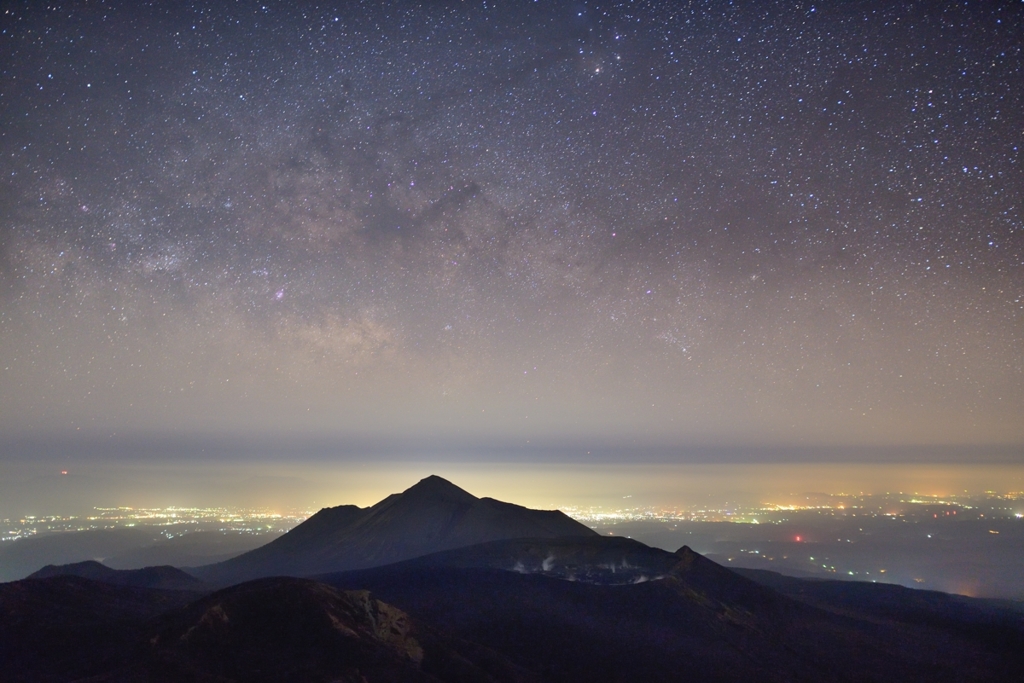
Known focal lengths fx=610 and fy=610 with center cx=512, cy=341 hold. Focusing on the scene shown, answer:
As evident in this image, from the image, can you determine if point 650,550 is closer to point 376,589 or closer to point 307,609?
point 376,589

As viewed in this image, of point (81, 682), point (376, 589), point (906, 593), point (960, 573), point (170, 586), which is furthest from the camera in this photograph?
point (960, 573)

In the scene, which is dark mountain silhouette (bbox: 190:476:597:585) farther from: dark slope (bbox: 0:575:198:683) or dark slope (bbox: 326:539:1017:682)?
dark slope (bbox: 0:575:198:683)

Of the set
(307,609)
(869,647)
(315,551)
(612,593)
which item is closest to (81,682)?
(307,609)

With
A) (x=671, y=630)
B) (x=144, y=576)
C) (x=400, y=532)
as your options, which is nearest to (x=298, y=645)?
(x=671, y=630)

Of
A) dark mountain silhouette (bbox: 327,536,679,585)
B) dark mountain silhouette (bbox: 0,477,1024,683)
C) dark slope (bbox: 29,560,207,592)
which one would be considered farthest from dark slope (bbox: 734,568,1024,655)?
dark slope (bbox: 29,560,207,592)

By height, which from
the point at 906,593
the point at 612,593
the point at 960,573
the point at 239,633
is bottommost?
the point at 960,573

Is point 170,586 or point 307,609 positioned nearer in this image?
point 307,609
